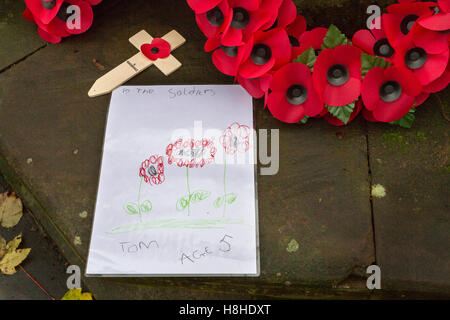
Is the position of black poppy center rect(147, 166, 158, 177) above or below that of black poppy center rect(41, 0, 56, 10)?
below

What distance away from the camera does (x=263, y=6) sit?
32.6 inches

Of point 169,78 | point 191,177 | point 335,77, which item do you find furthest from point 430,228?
point 169,78

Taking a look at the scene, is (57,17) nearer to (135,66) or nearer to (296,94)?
(135,66)

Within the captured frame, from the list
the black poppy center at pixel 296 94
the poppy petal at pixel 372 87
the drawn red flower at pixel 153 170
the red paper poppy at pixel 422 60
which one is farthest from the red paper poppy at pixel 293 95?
the drawn red flower at pixel 153 170

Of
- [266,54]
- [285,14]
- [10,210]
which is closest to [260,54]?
[266,54]

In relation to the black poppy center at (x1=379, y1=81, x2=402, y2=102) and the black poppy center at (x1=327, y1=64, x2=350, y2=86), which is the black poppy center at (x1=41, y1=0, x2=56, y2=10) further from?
the black poppy center at (x1=379, y1=81, x2=402, y2=102)

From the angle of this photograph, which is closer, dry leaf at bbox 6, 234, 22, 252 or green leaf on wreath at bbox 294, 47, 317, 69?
green leaf on wreath at bbox 294, 47, 317, 69

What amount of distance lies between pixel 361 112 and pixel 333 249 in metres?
0.37

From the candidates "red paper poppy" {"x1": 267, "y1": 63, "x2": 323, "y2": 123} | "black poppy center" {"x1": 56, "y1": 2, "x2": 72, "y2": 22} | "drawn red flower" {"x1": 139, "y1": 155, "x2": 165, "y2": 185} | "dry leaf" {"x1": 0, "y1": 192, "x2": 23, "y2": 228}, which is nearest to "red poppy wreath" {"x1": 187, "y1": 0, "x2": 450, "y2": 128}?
"red paper poppy" {"x1": 267, "y1": 63, "x2": 323, "y2": 123}

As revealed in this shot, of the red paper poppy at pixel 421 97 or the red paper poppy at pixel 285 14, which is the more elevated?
the red paper poppy at pixel 285 14

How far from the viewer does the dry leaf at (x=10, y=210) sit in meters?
1.19

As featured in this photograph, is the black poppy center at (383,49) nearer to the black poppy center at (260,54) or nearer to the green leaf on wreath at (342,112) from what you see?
the green leaf on wreath at (342,112)

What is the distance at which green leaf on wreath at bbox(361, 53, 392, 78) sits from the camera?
81cm

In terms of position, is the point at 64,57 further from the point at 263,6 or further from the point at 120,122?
the point at 263,6
